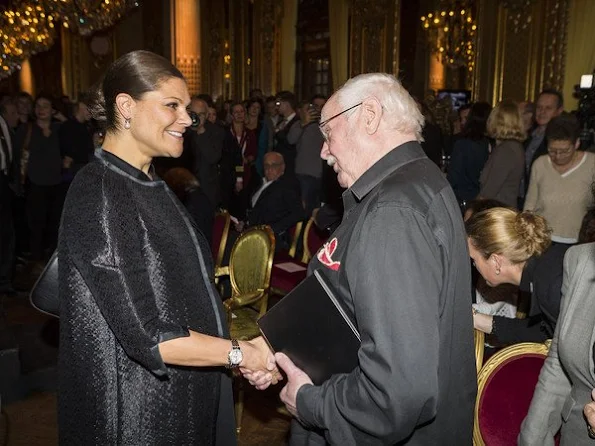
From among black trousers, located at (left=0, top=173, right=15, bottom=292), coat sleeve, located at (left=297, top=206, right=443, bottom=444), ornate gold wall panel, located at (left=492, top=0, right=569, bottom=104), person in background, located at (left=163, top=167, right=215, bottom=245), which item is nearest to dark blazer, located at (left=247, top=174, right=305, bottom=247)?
person in background, located at (left=163, top=167, right=215, bottom=245)

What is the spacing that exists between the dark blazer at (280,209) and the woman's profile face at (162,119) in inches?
108

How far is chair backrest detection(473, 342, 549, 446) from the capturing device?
1.74m

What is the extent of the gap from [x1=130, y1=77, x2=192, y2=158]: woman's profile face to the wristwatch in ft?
1.75

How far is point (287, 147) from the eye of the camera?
6.59m

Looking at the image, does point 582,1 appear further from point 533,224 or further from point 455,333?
point 455,333

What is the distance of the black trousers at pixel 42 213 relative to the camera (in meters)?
5.49

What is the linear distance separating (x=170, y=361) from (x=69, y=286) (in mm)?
307

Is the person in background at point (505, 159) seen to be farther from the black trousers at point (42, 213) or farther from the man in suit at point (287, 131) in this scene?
the black trousers at point (42, 213)

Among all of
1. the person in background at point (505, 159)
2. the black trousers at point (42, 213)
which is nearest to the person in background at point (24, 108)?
the black trousers at point (42, 213)

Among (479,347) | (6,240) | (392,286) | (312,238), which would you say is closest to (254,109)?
(6,240)

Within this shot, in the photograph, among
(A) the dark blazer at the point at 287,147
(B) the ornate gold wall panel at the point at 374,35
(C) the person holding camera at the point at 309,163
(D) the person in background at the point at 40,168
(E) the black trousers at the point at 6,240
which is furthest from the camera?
(B) the ornate gold wall panel at the point at 374,35

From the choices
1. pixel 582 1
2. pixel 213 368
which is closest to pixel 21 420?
pixel 213 368

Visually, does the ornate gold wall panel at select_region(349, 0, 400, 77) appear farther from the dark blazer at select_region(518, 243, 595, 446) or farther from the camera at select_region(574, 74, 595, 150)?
the dark blazer at select_region(518, 243, 595, 446)

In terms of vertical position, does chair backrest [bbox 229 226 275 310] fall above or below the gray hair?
below
